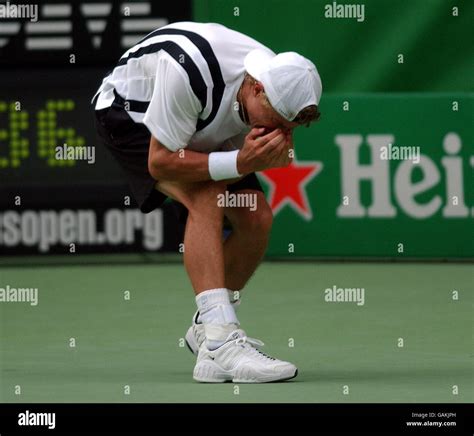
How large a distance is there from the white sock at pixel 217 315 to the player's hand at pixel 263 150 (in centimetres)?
45

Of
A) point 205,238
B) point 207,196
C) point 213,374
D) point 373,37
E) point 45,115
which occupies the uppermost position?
point 373,37

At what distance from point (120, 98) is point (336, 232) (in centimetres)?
417

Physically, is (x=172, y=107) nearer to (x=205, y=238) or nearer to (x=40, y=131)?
(x=205, y=238)

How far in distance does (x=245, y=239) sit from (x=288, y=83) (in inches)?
31.6

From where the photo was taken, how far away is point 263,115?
209 inches

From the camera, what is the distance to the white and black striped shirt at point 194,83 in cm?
538

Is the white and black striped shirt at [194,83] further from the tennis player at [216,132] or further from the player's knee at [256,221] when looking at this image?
the player's knee at [256,221]

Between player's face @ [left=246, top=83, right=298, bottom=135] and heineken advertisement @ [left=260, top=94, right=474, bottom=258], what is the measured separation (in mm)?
4470

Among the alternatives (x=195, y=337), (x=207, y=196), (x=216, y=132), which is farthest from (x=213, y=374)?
(x=216, y=132)

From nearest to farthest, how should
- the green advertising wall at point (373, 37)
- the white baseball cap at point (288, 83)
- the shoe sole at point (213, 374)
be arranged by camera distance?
the white baseball cap at point (288, 83)
the shoe sole at point (213, 374)
the green advertising wall at point (373, 37)

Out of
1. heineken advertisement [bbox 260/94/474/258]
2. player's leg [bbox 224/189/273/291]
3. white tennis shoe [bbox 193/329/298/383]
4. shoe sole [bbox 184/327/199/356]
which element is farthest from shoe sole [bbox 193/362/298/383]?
heineken advertisement [bbox 260/94/474/258]

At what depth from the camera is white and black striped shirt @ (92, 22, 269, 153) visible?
5.38 m

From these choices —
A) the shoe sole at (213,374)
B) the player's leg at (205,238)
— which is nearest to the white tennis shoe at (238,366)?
the shoe sole at (213,374)

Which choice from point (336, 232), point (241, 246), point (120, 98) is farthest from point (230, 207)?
point (336, 232)
